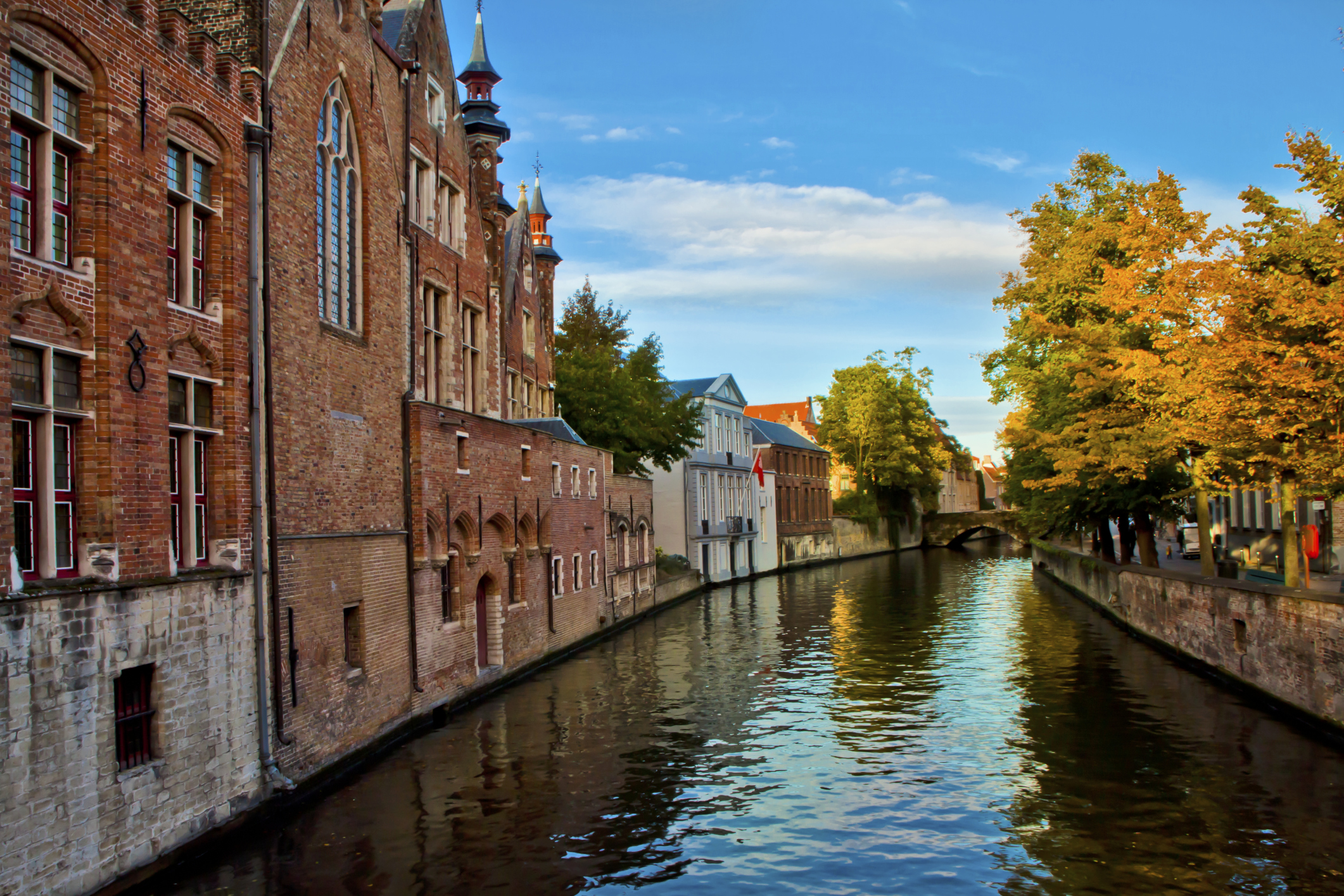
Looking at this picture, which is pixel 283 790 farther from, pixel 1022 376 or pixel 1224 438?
pixel 1022 376

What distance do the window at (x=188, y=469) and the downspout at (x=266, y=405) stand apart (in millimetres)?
694

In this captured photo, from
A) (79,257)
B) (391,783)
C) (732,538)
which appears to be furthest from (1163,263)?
(732,538)

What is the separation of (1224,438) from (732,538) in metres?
39.1

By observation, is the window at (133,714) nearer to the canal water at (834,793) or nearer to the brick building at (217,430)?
the brick building at (217,430)

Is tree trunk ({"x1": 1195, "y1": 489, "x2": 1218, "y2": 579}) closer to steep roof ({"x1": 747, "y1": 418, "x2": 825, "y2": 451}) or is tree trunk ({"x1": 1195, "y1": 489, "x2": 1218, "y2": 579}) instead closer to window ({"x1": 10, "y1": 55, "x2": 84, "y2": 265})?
window ({"x1": 10, "y1": 55, "x2": 84, "y2": 265})

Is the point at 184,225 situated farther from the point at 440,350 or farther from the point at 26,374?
the point at 440,350

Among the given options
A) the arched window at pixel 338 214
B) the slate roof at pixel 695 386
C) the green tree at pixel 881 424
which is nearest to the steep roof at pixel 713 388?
the slate roof at pixel 695 386

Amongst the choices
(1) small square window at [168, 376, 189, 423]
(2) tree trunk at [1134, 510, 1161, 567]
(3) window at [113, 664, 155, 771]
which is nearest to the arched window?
(1) small square window at [168, 376, 189, 423]

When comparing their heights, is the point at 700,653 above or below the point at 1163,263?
below

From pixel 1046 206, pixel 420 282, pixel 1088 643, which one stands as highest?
pixel 1046 206

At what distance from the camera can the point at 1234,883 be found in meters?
10.9

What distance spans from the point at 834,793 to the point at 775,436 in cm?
5591

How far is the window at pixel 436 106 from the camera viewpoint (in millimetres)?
23375

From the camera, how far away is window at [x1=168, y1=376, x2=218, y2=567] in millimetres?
12430
